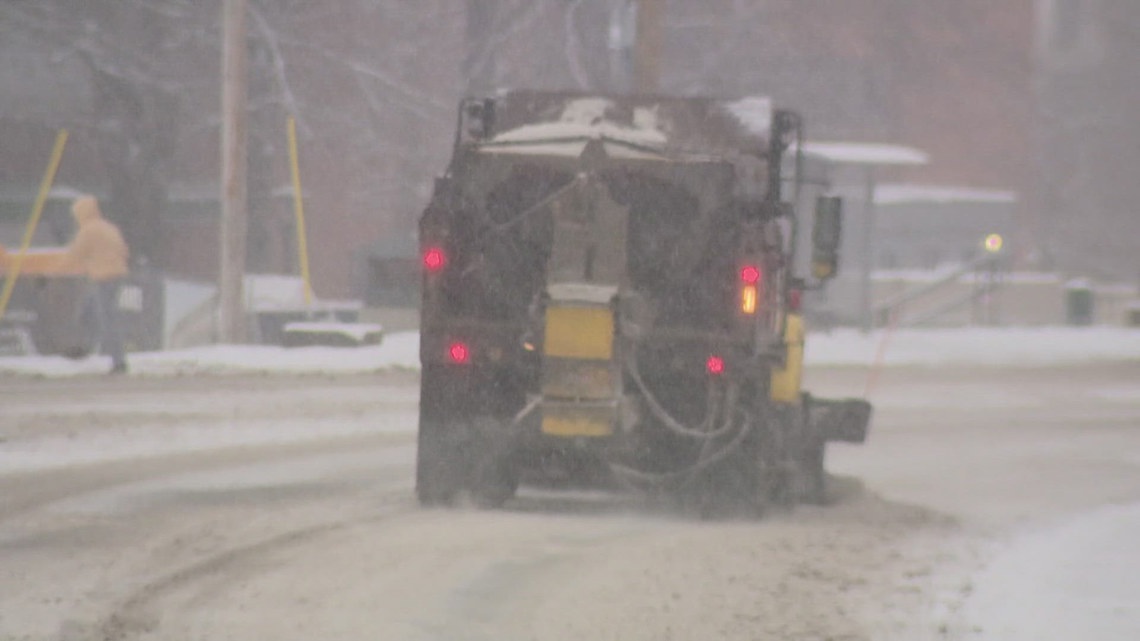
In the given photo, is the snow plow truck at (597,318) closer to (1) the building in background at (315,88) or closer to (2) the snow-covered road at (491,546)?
(2) the snow-covered road at (491,546)

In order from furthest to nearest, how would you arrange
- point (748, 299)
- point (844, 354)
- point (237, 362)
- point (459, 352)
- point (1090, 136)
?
point (1090, 136) → point (844, 354) → point (237, 362) → point (459, 352) → point (748, 299)

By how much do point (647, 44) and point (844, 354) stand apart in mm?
5809

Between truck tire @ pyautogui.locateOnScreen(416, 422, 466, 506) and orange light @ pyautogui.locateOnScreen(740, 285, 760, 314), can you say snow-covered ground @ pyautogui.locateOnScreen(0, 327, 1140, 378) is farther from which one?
orange light @ pyautogui.locateOnScreen(740, 285, 760, 314)

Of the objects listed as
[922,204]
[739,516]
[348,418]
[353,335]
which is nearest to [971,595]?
[739,516]

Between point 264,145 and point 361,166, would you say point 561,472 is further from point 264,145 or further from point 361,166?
point 361,166

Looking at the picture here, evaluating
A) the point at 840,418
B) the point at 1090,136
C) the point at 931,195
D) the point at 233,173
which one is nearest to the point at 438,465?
the point at 840,418

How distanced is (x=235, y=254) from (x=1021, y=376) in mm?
10086

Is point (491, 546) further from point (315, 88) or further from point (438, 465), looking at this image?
point (315, 88)

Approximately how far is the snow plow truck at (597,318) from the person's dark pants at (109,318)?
427 inches

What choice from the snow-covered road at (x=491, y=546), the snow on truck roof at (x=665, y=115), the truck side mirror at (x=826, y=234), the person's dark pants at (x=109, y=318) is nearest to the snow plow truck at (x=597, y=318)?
the snow-covered road at (x=491, y=546)

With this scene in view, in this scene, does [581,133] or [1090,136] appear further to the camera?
[1090,136]

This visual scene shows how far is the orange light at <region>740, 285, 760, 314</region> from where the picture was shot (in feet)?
37.4

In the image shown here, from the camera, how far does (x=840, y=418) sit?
12984 mm

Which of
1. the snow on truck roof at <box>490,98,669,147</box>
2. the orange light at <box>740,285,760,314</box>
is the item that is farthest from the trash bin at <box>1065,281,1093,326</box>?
the orange light at <box>740,285,760,314</box>
